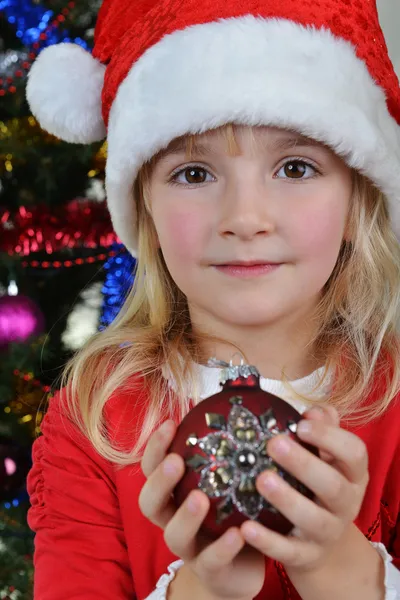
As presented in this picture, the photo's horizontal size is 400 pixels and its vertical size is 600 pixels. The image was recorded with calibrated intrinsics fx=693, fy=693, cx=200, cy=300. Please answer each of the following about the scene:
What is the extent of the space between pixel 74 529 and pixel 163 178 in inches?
21.7

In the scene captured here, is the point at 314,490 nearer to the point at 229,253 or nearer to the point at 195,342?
the point at 229,253

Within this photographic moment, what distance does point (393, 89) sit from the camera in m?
1.06

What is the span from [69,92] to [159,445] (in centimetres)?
72

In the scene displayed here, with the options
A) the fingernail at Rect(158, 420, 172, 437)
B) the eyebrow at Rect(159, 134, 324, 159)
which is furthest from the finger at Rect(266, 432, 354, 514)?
the eyebrow at Rect(159, 134, 324, 159)

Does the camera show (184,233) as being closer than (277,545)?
No

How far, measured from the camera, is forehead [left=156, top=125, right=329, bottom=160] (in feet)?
3.07

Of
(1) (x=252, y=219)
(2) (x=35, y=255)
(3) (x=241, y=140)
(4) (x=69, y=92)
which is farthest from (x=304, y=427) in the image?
(2) (x=35, y=255)

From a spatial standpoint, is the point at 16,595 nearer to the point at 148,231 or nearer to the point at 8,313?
the point at 8,313

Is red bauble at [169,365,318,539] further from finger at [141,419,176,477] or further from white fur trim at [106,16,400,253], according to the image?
white fur trim at [106,16,400,253]

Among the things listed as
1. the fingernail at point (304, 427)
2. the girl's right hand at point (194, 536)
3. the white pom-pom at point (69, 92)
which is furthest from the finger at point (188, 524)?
the white pom-pom at point (69, 92)

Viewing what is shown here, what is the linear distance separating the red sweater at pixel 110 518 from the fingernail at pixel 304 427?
44 centimetres

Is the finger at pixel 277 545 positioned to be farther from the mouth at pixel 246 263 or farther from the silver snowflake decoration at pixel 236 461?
the mouth at pixel 246 263

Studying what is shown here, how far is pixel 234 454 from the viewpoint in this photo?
628 millimetres

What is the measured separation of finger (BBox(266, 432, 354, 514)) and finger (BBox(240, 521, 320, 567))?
0.15 ft
